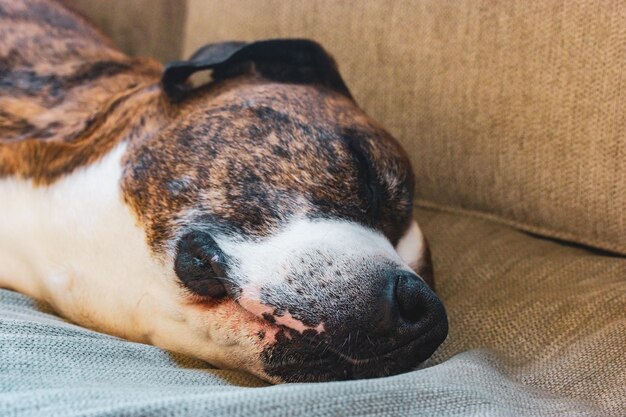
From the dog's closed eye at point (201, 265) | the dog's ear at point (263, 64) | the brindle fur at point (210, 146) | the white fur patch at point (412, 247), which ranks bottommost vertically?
the white fur patch at point (412, 247)

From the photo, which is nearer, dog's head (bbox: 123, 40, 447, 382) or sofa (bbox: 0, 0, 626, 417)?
sofa (bbox: 0, 0, 626, 417)

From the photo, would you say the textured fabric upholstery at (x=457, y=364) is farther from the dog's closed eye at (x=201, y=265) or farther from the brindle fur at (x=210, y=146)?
the brindle fur at (x=210, y=146)

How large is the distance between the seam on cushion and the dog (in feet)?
1.38

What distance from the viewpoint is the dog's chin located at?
107cm

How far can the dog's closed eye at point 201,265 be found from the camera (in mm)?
1146

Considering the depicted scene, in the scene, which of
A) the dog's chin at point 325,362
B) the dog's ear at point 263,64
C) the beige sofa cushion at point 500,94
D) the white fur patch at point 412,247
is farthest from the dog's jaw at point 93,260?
the beige sofa cushion at point 500,94

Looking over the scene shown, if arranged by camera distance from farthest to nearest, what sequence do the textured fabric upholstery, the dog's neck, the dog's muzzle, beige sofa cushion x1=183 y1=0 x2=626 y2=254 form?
beige sofa cushion x1=183 y1=0 x2=626 y2=254, the dog's neck, the dog's muzzle, the textured fabric upholstery

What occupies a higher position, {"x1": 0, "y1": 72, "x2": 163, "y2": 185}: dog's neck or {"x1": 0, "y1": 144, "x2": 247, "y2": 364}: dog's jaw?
{"x1": 0, "y1": 72, "x2": 163, "y2": 185}: dog's neck

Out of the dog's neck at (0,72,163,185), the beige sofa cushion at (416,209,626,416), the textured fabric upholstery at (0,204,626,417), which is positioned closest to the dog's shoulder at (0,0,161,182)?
the dog's neck at (0,72,163,185)

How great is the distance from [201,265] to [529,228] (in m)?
0.94

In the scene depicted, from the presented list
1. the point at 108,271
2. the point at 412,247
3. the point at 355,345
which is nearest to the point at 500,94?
the point at 412,247

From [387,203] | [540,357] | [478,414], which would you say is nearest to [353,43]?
[387,203]

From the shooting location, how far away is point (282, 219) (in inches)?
46.8

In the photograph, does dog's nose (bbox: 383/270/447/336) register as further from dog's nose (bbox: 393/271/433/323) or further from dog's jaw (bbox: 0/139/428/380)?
dog's jaw (bbox: 0/139/428/380)
